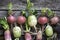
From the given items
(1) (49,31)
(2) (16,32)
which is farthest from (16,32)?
(1) (49,31)

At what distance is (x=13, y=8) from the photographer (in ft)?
5.69

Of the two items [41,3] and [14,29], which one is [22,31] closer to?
[14,29]

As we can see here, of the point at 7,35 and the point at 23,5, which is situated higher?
the point at 23,5

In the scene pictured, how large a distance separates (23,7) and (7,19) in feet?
0.45

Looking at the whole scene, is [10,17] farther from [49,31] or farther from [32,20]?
[49,31]

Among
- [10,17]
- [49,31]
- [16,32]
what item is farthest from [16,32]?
[49,31]

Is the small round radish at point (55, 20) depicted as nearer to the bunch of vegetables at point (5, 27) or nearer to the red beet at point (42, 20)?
the red beet at point (42, 20)

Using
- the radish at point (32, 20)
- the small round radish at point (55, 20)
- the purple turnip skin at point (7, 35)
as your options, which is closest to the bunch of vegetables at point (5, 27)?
the purple turnip skin at point (7, 35)

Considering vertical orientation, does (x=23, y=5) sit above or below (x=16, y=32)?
above

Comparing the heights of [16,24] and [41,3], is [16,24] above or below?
below

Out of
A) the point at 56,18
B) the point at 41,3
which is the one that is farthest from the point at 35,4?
the point at 56,18

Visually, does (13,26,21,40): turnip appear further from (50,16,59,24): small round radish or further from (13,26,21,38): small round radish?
(50,16,59,24): small round radish

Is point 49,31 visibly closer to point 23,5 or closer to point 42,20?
point 42,20

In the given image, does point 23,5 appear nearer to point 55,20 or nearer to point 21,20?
point 21,20
